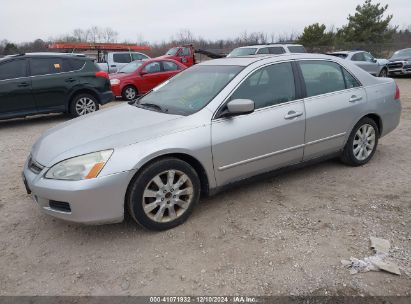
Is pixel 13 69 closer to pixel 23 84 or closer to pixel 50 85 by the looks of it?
pixel 23 84

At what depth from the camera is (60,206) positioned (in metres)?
3.12

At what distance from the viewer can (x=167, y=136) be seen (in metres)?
3.29

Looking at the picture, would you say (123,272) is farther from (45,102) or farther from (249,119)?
(45,102)

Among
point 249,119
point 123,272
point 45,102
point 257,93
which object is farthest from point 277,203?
point 45,102

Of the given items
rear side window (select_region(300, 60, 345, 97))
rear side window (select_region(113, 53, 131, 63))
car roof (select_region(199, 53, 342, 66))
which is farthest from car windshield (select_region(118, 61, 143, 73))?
rear side window (select_region(300, 60, 345, 97))

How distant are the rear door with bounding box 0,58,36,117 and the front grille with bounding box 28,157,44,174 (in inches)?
214

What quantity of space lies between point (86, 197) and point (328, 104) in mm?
2938

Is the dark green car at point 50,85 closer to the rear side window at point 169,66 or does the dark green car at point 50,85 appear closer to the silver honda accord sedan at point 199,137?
the rear side window at point 169,66

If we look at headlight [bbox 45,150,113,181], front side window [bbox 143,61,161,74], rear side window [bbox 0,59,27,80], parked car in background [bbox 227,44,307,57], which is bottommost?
headlight [bbox 45,150,113,181]

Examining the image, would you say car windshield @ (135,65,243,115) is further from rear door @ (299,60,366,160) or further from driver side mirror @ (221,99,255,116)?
rear door @ (299,60,366,160)

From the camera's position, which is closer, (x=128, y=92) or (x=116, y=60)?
(x=128, y=92)

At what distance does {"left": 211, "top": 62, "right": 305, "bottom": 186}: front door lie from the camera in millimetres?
3604

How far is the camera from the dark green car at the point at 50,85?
8211 mm

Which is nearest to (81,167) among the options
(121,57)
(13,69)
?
(13,69)
